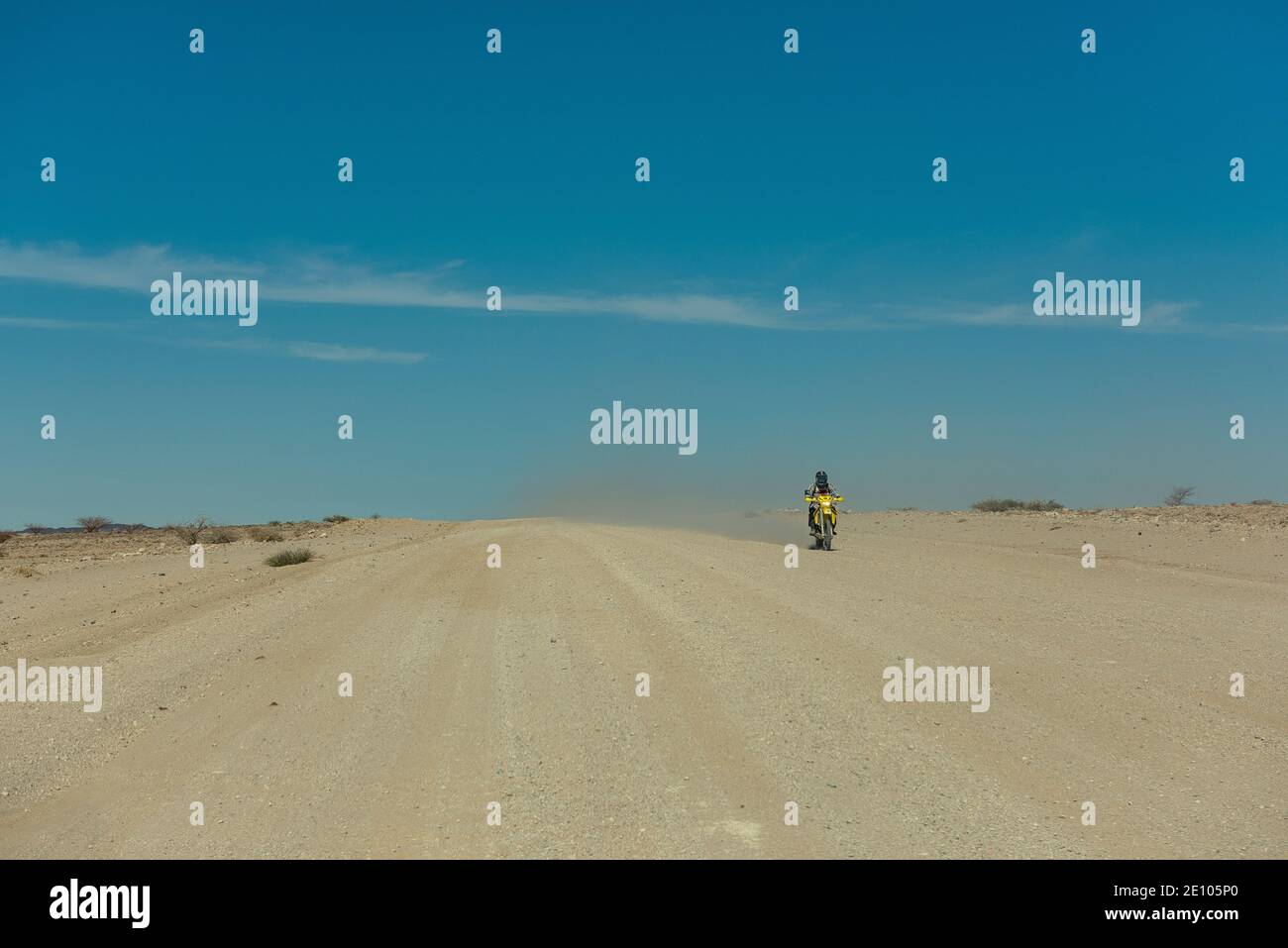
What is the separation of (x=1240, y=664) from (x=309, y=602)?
44.0 ft

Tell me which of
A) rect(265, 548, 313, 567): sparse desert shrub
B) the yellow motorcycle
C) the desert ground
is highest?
the yellow motorcycle

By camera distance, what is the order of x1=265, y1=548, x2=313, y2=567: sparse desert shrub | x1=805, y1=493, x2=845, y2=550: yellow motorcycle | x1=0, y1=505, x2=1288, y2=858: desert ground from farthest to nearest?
x1=805, y1=493, x2=845, y2=550: yellow motorcycle → x1=265, y1=548, x2=313, y2=567: sparse desert shrub → x1=0, y1=505, x2=1288, y2=858: desert ground

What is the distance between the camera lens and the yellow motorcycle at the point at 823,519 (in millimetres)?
25391

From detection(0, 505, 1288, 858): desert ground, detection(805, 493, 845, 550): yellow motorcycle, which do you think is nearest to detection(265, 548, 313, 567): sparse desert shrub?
detection(0, 505, 1288, 858): desert ground

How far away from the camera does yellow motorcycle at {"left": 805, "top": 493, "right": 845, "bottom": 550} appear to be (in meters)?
25.4

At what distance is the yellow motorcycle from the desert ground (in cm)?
609

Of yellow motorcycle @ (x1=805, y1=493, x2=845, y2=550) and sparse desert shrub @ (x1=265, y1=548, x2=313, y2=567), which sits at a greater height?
yellow motorcycle @ (x1=805, y1=493, x2=845, y2=550)

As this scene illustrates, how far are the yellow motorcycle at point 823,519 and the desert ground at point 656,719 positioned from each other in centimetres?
609

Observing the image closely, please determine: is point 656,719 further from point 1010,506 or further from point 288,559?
point 1010,506

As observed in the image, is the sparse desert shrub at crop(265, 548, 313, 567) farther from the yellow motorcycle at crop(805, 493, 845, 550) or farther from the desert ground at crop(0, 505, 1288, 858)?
the yellow motorcycle at crop(805, 493, 845, 550)

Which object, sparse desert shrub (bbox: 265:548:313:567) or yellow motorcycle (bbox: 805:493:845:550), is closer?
sparse desert shrub (bbox: 265:548:313:567)

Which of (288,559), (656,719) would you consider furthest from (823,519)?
(656,719)

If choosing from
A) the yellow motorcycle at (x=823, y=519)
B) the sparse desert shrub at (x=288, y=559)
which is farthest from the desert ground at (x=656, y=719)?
the yellow motorcycle at (x=823, y=519)
